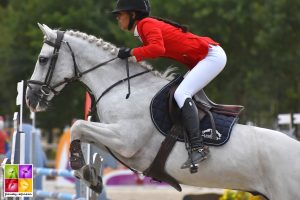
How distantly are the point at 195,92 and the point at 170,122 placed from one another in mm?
357

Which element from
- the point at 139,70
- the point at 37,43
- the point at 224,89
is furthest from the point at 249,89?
the point at 139,70

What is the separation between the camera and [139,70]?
7.33 metres

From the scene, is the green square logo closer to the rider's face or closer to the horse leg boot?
the horse leg boot

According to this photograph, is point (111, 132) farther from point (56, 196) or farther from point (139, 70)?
point (56, 196)

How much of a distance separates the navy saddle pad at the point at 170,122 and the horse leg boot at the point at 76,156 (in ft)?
2.36

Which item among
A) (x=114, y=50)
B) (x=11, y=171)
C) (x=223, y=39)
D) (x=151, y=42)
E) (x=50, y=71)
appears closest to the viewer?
(x=151, y=42)

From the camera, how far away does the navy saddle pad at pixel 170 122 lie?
704 cm

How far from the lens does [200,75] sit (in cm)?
717

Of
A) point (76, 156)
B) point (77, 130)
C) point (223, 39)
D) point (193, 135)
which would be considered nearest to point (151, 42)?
point (193, 135)

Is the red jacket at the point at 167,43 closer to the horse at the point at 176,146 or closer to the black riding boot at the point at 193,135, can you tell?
the horse at the point at 176,146

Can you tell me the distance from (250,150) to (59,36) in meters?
2.06

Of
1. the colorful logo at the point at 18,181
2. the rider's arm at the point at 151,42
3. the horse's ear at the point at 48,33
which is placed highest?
the rider's arm at the point at 151,42

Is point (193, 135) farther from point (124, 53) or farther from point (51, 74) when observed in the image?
point (51, 74)

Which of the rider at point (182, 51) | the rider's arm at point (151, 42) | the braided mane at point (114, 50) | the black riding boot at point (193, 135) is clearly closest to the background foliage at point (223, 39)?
the braided mane at point (114, 50)
